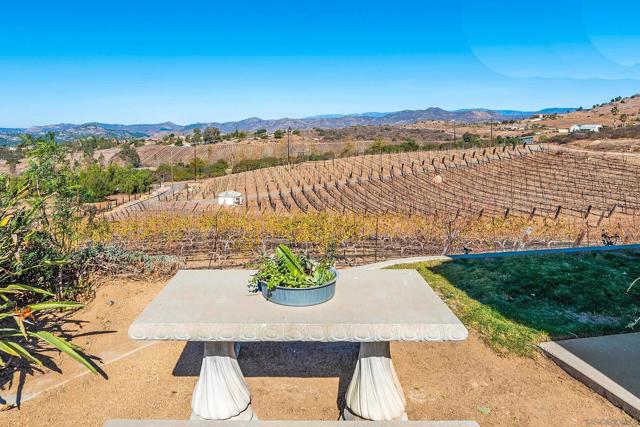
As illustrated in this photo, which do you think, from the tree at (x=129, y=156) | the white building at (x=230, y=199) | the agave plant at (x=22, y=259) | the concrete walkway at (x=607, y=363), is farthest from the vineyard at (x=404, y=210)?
the tree at (x=129, y=156)

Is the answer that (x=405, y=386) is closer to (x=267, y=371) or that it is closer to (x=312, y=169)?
(x=267, y=371)

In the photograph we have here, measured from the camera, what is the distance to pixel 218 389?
3.17 m

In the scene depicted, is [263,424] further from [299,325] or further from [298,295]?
[298,295]

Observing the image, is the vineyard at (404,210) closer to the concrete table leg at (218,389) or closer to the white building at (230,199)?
the white building at (230,199)

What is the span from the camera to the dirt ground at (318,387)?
3.40m

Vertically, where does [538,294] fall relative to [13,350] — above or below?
below

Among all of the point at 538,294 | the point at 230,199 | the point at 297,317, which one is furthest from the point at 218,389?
the point at 230,199

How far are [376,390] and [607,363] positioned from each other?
2530 millimetres

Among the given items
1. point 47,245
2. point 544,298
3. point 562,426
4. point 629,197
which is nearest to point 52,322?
point 47,245

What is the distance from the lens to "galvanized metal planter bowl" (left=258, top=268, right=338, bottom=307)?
3.01 metres

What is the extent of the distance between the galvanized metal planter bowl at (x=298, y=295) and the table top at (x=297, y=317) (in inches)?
1.7

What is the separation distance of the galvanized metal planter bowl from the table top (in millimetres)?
43

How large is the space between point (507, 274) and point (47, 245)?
6767 millimetres

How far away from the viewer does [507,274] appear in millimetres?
6453
